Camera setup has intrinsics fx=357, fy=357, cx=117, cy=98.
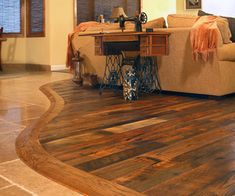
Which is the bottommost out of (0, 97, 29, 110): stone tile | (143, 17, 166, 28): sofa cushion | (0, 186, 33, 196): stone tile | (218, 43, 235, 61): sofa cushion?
(0, 186, 33, 196): stone tile

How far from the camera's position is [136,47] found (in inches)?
154

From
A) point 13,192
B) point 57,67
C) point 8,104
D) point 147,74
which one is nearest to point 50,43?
point 57,67

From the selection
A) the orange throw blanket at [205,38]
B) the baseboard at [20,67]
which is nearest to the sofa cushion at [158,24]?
the orange throw blanket at [205,38]

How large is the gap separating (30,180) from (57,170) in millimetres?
149

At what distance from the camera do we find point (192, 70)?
12.6 ft

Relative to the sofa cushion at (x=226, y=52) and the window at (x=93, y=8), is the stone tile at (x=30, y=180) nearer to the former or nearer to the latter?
the sofa cushion at (x=226, y=52)

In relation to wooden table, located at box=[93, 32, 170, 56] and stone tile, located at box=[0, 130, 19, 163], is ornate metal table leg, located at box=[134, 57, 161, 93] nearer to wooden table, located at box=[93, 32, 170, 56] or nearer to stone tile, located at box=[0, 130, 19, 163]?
wooden table, located at box=[93, 32, 170, 56]

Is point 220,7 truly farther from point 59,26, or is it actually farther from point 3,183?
point 3,183

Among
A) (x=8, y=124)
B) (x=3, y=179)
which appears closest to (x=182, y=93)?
(x=8, y=124)

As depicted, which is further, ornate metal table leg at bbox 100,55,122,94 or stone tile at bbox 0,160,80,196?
ornate metal table leg at bbox 100,55,122,94

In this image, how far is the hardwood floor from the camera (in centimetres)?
155

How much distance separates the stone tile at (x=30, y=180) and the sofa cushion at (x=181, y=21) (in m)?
2.62

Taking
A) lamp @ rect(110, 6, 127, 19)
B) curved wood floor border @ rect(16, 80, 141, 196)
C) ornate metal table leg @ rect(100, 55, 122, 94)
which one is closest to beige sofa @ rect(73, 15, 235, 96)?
ornate metal table leg @ rect(100, 55, 122, 94)

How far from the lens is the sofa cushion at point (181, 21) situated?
3.83 meters
